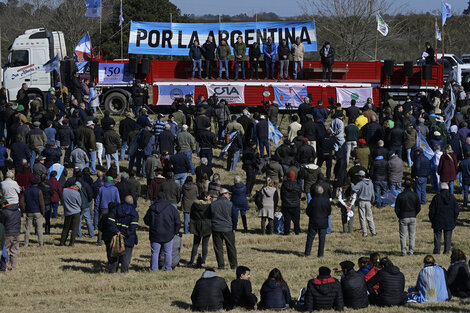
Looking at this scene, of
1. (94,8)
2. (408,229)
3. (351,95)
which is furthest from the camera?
(94,8)

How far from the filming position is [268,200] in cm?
Result: 2033

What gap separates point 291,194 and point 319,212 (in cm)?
192

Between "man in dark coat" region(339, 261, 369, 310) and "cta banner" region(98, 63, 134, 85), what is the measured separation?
1948 cm

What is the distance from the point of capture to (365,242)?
20.4 m

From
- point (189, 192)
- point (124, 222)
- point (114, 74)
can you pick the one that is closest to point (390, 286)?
point (124, 222)

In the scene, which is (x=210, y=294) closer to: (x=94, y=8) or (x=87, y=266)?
(x=87, y=266)

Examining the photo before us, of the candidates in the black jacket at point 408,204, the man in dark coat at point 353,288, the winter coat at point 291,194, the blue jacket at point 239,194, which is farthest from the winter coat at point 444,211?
the man in dark coat at point 353,288

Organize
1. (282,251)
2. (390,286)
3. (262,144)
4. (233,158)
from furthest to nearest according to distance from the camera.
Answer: (233,158) → (262,144) → (282,251) → (390,286)

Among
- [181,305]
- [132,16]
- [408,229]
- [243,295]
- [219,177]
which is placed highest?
[132,16]

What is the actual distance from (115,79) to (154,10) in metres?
20.1

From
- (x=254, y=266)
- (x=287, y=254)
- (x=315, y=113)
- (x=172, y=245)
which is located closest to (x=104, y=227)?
(x=172, y=245)

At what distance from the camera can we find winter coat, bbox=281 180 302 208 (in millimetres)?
20078

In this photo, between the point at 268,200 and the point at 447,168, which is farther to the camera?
the point at 447,168

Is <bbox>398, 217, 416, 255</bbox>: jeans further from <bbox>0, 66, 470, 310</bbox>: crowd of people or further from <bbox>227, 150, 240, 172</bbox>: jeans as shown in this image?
<bbox>227, 150, 240, 172</bbox>: jeans
